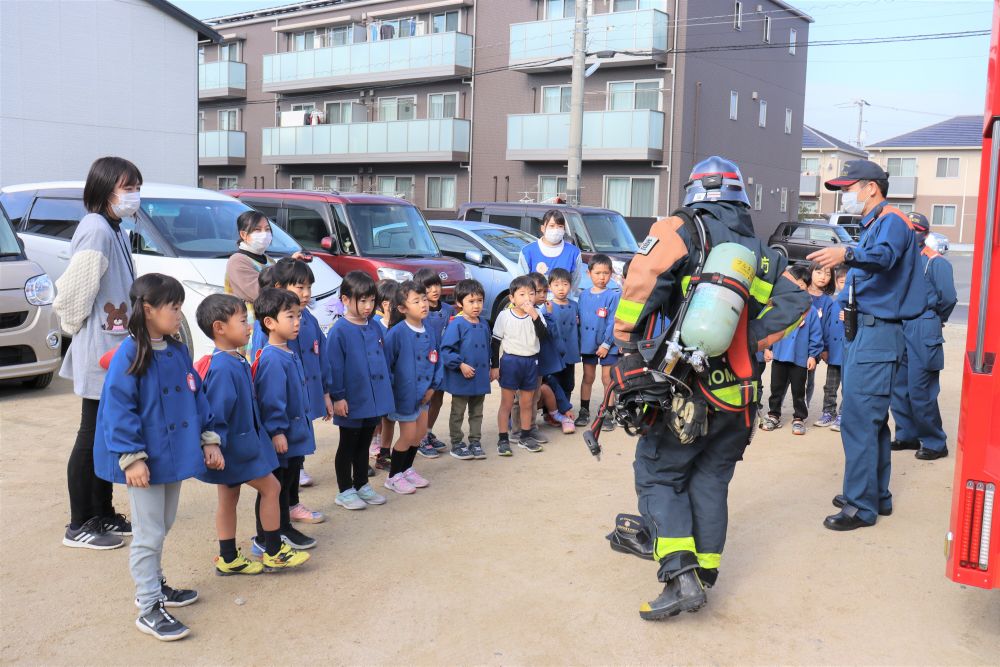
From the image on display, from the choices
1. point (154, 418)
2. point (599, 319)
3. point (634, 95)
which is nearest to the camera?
point (154, 418)

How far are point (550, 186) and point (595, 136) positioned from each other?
2584 millimetres

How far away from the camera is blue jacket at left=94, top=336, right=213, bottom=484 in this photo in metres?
3.52

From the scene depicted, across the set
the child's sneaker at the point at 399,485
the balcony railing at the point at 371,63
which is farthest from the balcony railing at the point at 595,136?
the child's sneaker at the point at 399,485

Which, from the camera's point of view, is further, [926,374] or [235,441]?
[926,374]

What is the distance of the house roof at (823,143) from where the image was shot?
2068 inches

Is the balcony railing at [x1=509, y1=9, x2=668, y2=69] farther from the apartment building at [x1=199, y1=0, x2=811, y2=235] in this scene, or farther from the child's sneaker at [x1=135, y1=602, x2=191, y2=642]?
the child's sneaker at [x1=135, y1=602, x2=191, y2=642]

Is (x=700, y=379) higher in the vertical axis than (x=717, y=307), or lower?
lower

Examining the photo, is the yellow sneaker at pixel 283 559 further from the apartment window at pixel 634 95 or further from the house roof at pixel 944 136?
the house roof at pixel 944 136

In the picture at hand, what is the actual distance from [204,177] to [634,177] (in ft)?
67.5

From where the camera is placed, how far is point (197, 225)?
29.7 ft

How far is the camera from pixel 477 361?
20.9 feet

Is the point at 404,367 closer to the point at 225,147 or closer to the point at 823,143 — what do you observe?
the point at 225,147

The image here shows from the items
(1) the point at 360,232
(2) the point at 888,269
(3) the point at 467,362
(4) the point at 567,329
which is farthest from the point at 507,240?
(2) the point at 888,269

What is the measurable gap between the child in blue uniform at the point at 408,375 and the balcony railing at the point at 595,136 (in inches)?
791
